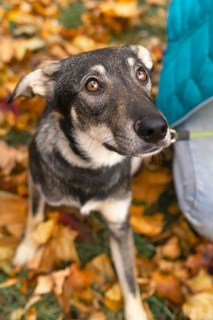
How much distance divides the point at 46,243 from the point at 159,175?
53.6 inches

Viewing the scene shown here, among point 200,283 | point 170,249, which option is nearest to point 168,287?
point 200,283

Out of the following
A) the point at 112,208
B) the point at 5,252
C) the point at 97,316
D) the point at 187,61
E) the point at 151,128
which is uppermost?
the point at 187,61

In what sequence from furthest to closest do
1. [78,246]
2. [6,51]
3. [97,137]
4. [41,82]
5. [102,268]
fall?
[6,51]
[78,246]
[102,268]
[41,82]
[97,137]

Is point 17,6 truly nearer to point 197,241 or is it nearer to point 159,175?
point 159,175

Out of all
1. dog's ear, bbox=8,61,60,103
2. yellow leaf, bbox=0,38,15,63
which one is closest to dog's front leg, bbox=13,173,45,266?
dog's ear, bbox=8,61,60,103

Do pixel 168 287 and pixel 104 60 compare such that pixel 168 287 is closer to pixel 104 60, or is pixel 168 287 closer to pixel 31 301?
pixel 31 301

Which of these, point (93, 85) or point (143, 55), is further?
point (143, 55)

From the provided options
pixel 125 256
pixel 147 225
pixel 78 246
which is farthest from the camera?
pixel 147 225

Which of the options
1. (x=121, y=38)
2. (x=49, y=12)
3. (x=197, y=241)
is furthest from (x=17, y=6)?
(x=197, y=241)

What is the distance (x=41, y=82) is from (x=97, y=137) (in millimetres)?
588

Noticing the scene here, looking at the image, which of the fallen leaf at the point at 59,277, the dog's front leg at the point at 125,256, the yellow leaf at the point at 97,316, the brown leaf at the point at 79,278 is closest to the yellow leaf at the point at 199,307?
the dog's front leg at the point at 125,256

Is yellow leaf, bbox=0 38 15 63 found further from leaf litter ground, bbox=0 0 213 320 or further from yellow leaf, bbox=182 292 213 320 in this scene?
yellow leaf, bbox=182 292 213 320

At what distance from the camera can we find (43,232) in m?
2.95

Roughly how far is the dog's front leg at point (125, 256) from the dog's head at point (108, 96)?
0.70 metres
